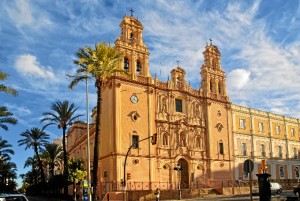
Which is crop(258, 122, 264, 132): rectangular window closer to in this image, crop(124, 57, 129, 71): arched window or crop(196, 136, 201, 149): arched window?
crop(196, 136, 201, 149): arched window

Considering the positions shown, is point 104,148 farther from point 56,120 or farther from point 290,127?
point 290,127

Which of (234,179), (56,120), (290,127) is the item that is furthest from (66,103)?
(290,127)

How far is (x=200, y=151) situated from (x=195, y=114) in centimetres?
511

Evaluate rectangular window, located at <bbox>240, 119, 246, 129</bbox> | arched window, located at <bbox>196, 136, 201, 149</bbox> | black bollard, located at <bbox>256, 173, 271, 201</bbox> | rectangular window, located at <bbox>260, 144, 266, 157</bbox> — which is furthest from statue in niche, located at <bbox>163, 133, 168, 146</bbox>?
black bollard, located at <bbox>256, 173, 271, 201</bbox>

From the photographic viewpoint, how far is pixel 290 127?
65.2m

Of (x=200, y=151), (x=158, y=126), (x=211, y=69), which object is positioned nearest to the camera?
(x=158, y=126)

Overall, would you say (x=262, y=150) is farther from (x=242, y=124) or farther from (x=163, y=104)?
(x=163, y=104)

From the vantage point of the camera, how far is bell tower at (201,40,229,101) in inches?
2111

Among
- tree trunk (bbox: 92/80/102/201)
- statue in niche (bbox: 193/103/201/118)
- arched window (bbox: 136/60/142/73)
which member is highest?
arched window (bbox: 136/60/142/73)

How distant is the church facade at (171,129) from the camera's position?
42.5 m

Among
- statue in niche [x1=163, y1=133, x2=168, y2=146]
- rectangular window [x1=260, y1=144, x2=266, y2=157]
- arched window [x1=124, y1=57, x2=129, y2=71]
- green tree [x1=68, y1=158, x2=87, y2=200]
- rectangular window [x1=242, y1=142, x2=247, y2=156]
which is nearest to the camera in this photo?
green tree [x1=68, y1=158, x2=87, y2=200]

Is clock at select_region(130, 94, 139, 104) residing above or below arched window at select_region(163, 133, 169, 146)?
above

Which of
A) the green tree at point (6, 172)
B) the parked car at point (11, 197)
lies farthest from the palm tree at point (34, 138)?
the parked car at point (11, 197)

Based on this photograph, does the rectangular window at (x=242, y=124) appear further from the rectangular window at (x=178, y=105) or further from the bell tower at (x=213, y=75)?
the rectangular window at (x=178, y=105)
